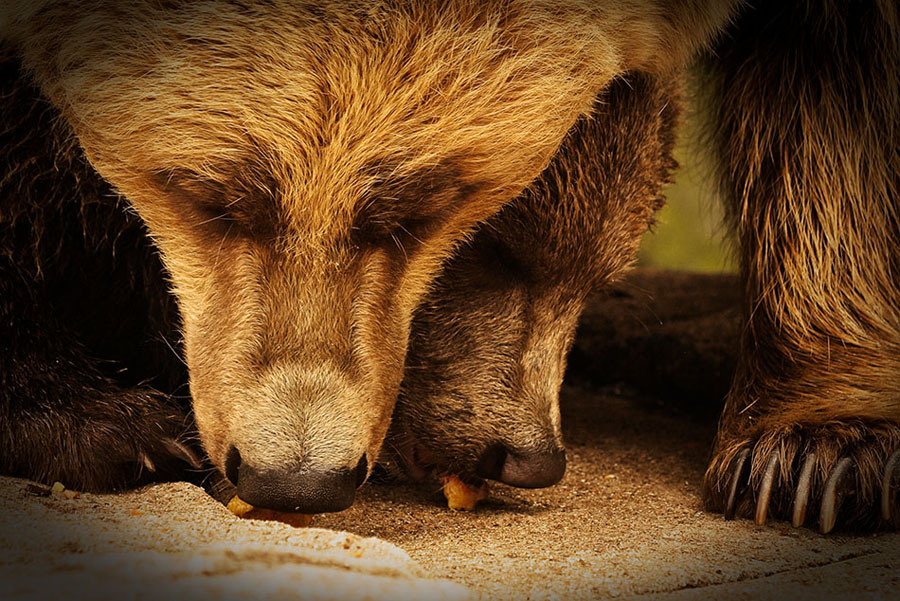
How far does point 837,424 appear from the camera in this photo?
9.01 ft

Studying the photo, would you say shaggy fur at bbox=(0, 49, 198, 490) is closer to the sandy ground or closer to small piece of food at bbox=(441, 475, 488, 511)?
the sandy ground

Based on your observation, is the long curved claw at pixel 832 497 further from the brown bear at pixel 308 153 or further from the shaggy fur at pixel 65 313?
the shaggy fur at pixel 65 313

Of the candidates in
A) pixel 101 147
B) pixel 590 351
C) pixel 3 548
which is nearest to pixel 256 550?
pixel 3 548

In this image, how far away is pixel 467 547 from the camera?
229 centimetres

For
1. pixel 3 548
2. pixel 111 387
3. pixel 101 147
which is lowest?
pixel 3 548

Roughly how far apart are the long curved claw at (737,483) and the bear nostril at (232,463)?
120 centimetres

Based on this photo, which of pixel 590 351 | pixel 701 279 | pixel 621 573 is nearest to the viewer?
pixel 621 573

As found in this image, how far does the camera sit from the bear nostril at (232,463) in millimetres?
2129

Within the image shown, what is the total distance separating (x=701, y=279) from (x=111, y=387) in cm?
307

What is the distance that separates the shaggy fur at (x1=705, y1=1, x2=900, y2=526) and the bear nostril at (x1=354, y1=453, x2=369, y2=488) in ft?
3.28

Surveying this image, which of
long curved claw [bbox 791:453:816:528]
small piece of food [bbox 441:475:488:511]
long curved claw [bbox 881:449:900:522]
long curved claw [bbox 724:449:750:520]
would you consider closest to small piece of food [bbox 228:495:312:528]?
small piece of food [bbox 441:475:488:511]

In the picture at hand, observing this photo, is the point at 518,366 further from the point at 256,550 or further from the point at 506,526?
the point at 256,550

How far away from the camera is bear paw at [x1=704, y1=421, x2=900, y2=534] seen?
101 inches

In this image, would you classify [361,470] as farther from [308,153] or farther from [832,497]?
[832,497]
